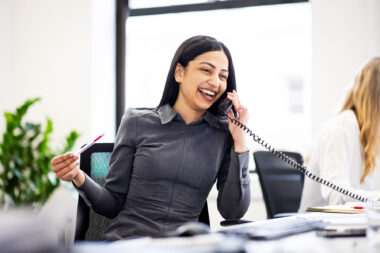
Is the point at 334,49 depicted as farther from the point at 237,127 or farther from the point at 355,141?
the point at 237,127

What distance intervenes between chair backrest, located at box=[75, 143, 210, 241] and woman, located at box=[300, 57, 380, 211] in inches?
30.1

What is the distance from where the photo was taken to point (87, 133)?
3996 millimetres

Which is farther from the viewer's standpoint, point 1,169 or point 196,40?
point 1,169

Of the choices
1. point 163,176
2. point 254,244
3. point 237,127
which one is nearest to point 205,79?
point 237,127

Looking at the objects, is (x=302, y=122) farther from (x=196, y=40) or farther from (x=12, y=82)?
(x=12, y=82)

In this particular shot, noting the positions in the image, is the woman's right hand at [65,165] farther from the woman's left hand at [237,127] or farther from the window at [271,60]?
the window at [271,60]

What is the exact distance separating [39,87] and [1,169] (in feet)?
2.68

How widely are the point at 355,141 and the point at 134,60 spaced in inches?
102

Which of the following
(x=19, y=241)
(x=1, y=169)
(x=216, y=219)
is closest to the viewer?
(x=19, y=241)

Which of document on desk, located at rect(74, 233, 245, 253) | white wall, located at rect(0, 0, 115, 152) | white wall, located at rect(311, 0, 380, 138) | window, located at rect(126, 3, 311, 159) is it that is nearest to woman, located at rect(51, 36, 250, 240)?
document on desk, located at rect(74, 233, 245, 253)

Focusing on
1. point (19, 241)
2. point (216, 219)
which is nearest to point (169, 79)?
point (19, 241)

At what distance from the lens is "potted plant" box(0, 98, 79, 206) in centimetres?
378

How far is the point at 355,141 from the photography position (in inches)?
89.4

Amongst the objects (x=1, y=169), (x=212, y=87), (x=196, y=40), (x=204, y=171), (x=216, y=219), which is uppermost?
(x=196, y=40)
